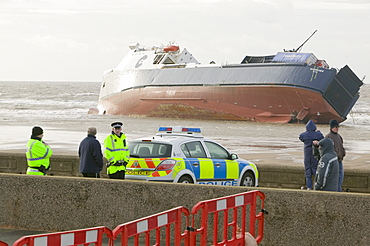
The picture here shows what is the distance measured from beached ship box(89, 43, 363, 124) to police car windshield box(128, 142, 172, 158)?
34681 millimetres

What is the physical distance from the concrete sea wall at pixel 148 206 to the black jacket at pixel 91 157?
2.17 meters

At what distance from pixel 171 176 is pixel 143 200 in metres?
2.87

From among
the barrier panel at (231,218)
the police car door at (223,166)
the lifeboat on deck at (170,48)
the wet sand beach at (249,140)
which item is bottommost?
the barrier panel at (231,218)

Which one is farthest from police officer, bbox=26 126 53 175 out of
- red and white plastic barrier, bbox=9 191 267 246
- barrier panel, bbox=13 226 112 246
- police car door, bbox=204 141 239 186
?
barrier panel, bbox=13 226 112 246

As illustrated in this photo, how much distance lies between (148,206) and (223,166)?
4040mm

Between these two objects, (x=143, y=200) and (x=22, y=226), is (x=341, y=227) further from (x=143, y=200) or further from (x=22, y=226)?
(x=22, y=226)

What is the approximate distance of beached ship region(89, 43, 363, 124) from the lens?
45656mm

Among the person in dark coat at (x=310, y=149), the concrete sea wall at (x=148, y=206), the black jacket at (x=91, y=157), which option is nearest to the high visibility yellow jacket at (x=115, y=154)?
the black jacket at (x=91, y=157)

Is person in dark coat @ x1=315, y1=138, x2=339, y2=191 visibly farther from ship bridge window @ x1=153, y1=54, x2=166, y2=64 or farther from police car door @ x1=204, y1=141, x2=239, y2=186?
ship bridge window @ x1=153, y1=54, x2=166, y2=64

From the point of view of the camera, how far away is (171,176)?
1102 centimetres

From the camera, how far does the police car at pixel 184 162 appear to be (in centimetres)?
1109

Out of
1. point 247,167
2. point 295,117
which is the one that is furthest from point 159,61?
point 247,167

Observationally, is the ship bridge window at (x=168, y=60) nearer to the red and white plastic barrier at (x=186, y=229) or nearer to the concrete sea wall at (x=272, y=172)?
the concrete sea wall at (x=272, y=172)

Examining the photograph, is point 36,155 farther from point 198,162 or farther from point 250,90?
point 250,90
